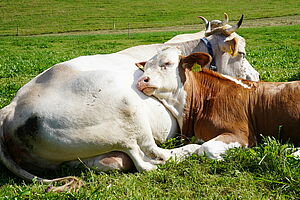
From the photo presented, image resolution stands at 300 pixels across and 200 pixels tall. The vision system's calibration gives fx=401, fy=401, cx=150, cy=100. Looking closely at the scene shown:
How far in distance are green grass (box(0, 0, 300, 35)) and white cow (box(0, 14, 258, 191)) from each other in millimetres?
47283

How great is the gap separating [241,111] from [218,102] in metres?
0.37

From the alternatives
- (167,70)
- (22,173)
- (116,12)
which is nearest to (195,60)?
(167,70)

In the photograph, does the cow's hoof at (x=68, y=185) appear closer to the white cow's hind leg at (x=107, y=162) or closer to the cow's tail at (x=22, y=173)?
the cow's tail at (x=22, y=173)

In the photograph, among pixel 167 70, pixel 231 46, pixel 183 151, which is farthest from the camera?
pixel 231 46

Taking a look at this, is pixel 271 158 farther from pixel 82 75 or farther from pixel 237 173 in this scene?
pixel 82 75

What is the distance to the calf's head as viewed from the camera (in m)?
6.07

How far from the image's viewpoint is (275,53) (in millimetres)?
16953

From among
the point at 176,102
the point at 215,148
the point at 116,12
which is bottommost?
the point at 116,12

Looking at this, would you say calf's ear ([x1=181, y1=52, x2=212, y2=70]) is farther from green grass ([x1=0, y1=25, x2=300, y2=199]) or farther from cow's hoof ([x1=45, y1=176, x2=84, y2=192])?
cow's hoof ([x1=45, y1=176, x2=84, y2=192])

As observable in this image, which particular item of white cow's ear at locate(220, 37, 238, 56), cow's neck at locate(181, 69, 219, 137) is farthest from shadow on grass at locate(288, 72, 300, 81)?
cow's neck at locate(181, 69, 219, 137)

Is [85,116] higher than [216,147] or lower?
higher

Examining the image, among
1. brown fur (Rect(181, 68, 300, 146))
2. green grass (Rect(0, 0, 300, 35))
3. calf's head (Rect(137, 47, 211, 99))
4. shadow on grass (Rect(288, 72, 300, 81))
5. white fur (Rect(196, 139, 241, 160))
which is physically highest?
calf's head (Rect(137, 47, 211, 99))

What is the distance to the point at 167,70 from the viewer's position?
631 cm

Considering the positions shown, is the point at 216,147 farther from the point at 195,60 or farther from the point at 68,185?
the point at 68,185
